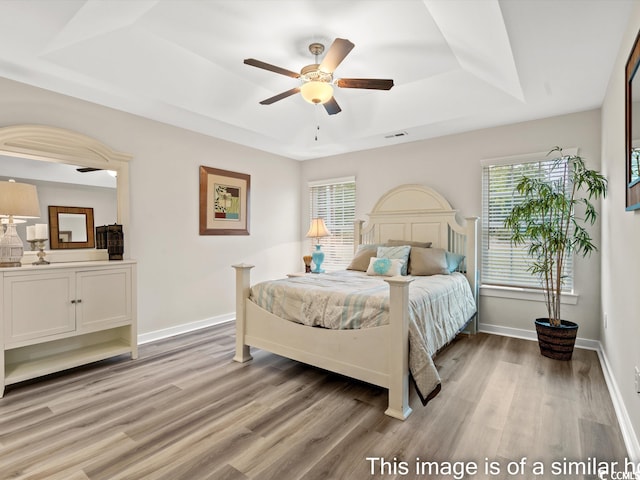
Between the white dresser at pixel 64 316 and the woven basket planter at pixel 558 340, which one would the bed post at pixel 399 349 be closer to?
the woven basket planter at pixel 558 340

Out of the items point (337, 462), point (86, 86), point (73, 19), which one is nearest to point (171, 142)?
point (86, 86)

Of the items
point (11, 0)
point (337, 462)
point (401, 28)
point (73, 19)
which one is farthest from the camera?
point (401, 28)

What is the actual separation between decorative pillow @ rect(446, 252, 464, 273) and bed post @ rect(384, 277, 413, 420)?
193cm

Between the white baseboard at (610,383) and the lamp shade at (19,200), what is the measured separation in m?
4.39

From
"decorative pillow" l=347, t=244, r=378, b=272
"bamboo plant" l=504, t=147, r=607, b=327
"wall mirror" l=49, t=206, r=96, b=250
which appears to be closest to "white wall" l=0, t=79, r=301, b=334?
"wall mirror" l=49, t=206, r=96, b=250

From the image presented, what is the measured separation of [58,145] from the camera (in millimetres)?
3049

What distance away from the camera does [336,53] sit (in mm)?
2211

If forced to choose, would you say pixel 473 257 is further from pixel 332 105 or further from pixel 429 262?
pixel 332 105

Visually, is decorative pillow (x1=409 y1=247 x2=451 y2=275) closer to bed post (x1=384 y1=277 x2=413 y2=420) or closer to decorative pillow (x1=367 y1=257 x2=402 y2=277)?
decorative pillow (x1=367 y1=257 x2=402 y2=277)

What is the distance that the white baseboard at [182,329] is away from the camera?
373 centimetres

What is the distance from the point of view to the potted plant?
3.12 m

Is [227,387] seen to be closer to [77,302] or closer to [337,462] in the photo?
[337,462]

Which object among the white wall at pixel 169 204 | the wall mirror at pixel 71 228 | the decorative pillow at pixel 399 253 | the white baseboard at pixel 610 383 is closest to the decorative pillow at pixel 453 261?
the decorative pillow at pixel 399 253

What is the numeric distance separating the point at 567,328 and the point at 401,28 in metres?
3.05
